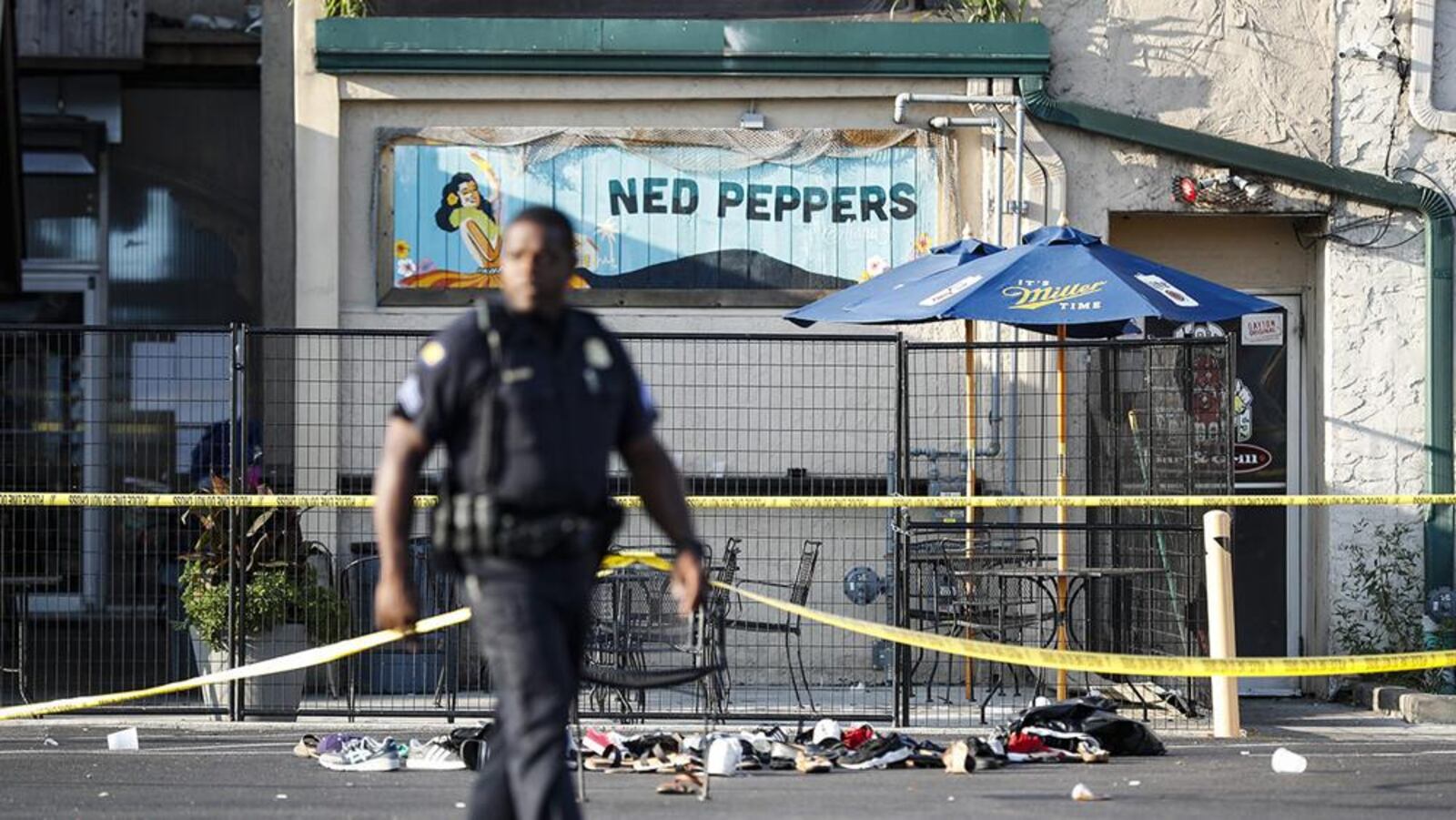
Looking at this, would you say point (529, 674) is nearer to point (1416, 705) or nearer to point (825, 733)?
point (825, 733)

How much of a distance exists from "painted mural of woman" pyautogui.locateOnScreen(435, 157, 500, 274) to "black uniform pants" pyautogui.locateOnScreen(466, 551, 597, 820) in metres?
7.68

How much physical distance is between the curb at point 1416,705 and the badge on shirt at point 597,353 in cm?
758

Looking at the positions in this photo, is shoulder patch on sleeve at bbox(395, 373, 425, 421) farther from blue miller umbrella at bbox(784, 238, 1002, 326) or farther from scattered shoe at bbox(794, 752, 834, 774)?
blue miller umbrella at bbox(784, 238, 1002, 326)

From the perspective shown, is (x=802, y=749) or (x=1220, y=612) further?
(x=1220, y=612)

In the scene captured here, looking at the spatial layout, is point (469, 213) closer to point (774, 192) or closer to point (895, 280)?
point (774, 192)

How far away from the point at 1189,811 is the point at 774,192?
6.12 m

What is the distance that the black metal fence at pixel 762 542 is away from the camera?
12.0 metres

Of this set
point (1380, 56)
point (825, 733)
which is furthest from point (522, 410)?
point (1380, 56)

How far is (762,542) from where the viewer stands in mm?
13344

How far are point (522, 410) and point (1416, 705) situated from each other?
7.87 metres

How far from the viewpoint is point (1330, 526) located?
13.8 m

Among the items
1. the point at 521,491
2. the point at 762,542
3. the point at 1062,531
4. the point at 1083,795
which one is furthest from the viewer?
the point at 762,542

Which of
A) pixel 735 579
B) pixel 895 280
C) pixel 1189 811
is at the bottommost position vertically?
pixel 1189 811

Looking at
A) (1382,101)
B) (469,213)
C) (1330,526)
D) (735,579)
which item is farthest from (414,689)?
(1382,101)
